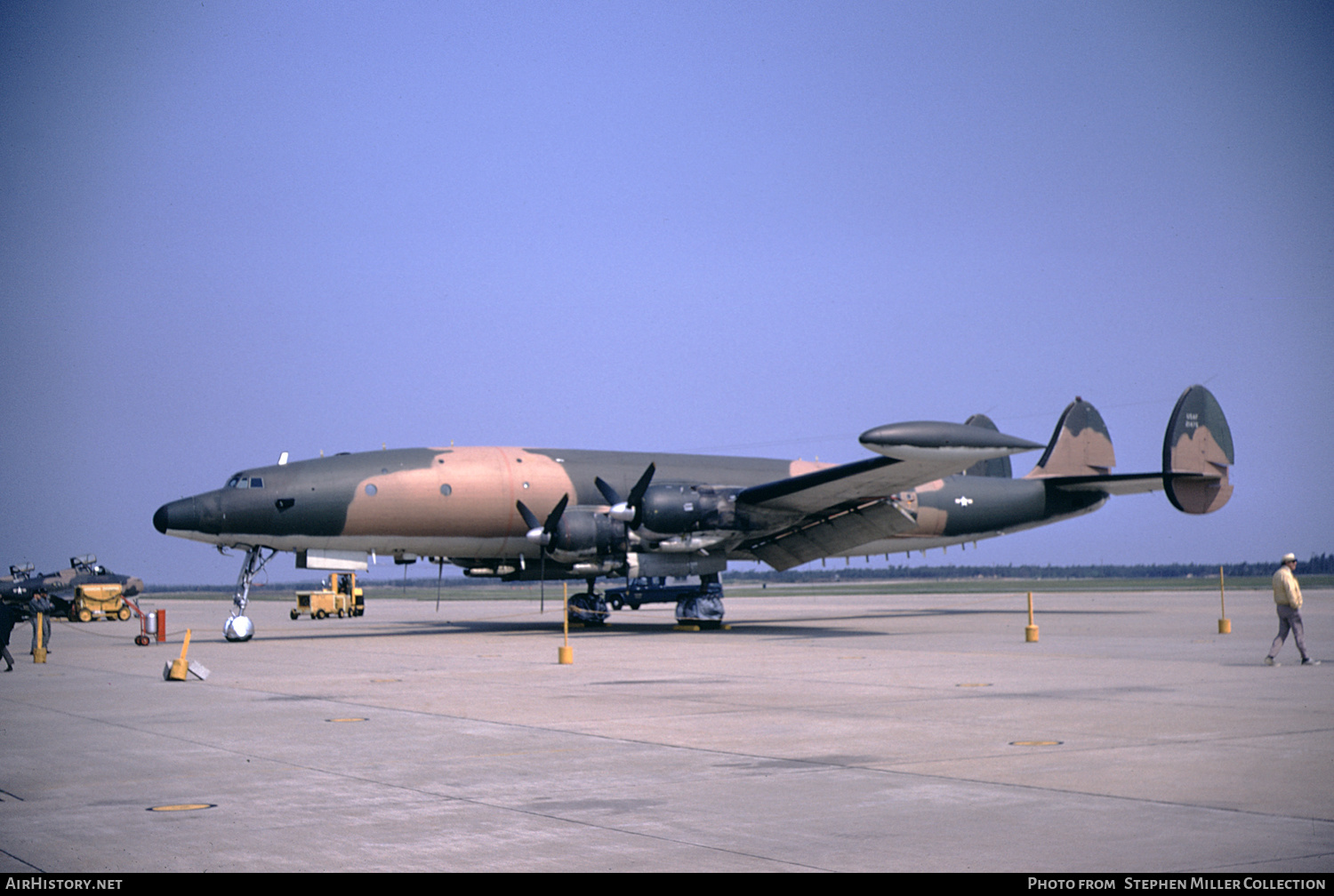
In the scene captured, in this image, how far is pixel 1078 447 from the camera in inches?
1517

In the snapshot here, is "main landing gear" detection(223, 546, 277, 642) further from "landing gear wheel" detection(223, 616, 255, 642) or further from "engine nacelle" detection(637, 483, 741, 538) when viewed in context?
"engine nacelle" detection(637, 483, 741, 538)

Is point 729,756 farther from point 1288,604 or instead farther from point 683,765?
point 1288,604

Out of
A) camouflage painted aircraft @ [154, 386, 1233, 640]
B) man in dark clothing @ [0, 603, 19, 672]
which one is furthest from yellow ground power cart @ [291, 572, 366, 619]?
man in dark clothing @ [0, 603, 19, 672]

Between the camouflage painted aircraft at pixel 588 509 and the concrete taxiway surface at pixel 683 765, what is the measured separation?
698 centimetres

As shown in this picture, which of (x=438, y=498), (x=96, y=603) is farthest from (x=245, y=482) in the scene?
(x=96, y=603)

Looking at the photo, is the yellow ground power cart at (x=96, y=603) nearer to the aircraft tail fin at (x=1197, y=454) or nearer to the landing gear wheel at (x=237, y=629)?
the landing gear wheel at (x=237, y=629)

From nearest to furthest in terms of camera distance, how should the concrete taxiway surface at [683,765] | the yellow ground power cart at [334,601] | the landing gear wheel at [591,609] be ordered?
the concrete taxiway surface at [683,765] → the landing gear wheel at [591,609] → the yellow ground power cart at [334,601]

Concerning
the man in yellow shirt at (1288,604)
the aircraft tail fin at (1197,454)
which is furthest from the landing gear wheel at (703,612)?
the man in yellow shirt at (1288,604)

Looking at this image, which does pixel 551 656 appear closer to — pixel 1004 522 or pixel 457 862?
pixel 457 862

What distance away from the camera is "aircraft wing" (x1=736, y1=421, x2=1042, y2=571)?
77.8 feet

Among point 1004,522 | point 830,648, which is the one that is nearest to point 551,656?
point 830,648

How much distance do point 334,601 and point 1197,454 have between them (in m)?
33.4

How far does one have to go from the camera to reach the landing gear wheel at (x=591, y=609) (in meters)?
33.1

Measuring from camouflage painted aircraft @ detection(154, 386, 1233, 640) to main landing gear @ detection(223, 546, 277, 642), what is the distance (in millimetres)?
41
